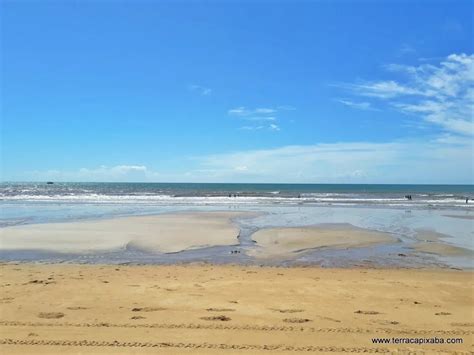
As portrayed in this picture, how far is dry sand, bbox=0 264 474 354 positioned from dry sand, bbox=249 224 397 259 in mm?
3834

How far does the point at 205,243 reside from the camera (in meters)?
16.1

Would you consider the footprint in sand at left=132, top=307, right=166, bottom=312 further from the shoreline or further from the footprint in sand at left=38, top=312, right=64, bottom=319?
the shoreline

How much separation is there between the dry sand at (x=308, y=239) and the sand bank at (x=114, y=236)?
1648 millimetres

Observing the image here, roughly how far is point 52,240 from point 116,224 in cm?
577

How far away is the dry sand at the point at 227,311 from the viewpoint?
5.61 meters

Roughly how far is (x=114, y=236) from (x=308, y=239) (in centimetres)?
850

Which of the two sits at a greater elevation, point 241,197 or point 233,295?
point 241,197

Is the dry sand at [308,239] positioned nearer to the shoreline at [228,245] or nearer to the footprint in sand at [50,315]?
the shoreline at [228,245]

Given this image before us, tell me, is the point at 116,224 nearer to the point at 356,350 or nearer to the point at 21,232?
the point at 21,232

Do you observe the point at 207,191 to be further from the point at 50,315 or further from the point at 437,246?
the point at 50,315

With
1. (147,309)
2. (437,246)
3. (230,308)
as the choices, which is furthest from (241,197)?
(147,309)

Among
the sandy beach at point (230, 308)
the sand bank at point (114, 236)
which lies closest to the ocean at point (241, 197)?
the sand bank at point (114, 236)

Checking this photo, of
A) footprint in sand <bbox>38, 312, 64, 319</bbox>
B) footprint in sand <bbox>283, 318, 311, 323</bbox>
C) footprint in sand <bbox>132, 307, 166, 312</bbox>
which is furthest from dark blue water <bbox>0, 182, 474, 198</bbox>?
footprint in sand <bbox>283, 318, 311, 323</bbox>

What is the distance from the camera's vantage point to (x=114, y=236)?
17.4 metres
